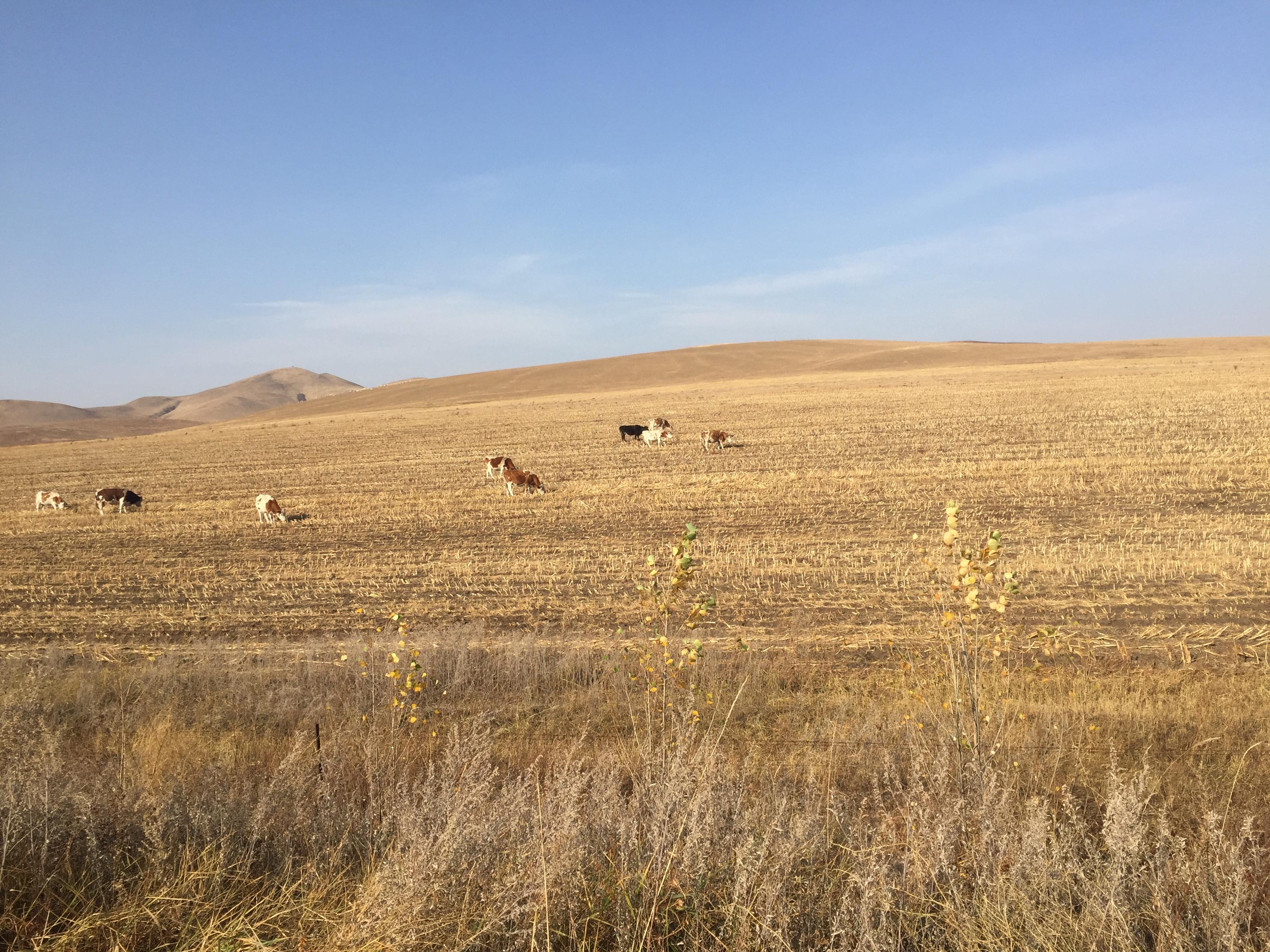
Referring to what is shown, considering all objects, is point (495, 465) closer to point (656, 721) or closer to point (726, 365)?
point (656, 721)

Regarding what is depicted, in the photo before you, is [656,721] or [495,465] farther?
[495,465]

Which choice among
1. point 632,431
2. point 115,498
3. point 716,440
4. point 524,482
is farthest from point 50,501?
point 716,440

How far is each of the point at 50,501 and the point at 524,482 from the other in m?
15.2

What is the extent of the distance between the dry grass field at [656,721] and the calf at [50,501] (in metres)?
2.87

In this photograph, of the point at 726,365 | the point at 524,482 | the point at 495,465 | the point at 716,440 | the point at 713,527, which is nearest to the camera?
the point at 713,527

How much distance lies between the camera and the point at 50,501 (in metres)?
25.2

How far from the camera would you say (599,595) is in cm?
1277

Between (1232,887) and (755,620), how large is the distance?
26.1 ft

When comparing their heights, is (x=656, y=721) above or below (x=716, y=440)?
below

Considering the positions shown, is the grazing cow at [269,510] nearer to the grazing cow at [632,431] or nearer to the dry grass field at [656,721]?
the dry grass field at [656,721]

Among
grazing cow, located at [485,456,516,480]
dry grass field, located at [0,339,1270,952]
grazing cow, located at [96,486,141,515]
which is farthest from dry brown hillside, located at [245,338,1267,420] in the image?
dry grass field, located at [0,339,1270,952]

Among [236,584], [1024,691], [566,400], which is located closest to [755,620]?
[1024,691]

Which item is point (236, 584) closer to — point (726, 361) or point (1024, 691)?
point (1024, 691)

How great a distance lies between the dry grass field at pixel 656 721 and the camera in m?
2.96
